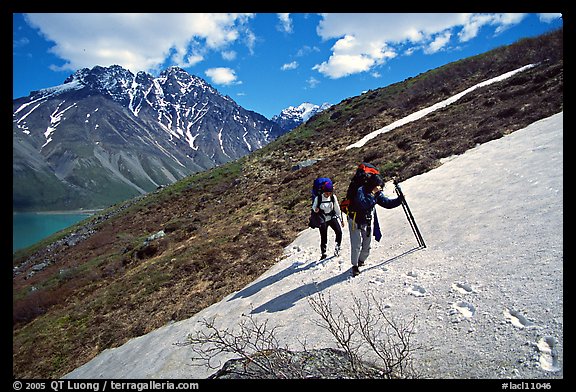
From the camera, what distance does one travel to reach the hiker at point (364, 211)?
7.00m

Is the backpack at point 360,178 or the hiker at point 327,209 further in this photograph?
the hiker at point 327,209

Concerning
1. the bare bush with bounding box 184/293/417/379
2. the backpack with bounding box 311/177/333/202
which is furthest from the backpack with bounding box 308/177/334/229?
the bare bush with bounding box 184/293/417/379

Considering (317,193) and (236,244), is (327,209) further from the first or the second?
(236,244)

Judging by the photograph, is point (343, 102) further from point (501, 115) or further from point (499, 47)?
point (501, 115)

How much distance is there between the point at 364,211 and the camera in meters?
7.00

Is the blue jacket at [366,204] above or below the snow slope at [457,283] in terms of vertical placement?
above

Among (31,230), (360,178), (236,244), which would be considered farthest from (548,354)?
(31,230)

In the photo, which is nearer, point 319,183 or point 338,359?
point 338,359

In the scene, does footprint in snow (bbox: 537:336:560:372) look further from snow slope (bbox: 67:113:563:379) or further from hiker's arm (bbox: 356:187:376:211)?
hiker's arm (bbox: 356:187:376:211)

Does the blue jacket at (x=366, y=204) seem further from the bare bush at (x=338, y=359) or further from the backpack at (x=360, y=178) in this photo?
the bare bush at (x=338, y=359)

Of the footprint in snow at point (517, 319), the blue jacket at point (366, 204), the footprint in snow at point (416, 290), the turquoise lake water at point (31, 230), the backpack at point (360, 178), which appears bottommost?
the footprint in snow at point (517, 319)

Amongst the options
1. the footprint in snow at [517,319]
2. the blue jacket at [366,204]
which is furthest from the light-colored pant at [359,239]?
the footprint in snow at [517,319]

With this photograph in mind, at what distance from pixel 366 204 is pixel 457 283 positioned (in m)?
2.40
